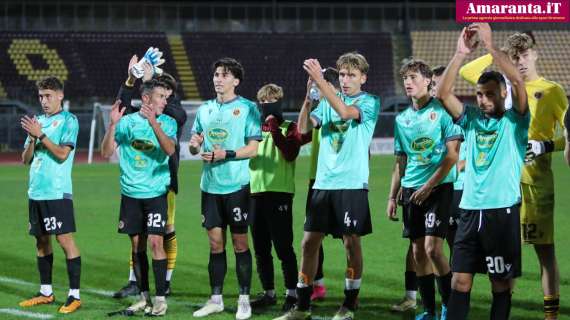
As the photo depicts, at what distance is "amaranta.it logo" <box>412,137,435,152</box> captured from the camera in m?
7.59

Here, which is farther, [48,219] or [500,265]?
[48,219]

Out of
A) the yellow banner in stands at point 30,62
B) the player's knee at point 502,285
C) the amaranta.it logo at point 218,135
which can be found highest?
the yellow banner in stands at point 30,62

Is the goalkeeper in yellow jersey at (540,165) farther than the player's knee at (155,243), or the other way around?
the player's knee at (155,243)

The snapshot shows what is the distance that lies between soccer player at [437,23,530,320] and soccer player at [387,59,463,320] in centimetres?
111

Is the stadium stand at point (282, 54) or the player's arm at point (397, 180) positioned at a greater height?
the stadium stand at point (282, 54)

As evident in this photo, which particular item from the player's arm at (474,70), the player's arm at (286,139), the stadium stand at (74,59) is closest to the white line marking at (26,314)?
the player's arm at (286,139)

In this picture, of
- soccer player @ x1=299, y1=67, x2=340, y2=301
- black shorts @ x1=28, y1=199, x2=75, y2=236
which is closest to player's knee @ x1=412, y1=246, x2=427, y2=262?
soccer player @ x1=299, y1=67, x2=340, y2=301

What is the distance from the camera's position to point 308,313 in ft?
25.1

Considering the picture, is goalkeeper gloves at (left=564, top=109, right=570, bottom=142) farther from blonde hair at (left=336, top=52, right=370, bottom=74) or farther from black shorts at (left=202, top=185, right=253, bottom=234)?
black shorts at (left=202, top=185, right=253, bottom=234)

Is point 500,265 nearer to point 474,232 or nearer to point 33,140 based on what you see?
point 474,232

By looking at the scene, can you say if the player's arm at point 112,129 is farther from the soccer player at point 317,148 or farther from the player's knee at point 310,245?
the player's knee at point 310,245

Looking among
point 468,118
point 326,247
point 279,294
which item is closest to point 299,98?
point 326,247

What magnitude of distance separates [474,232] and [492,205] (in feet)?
0.69

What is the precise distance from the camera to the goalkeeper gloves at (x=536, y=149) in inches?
277
